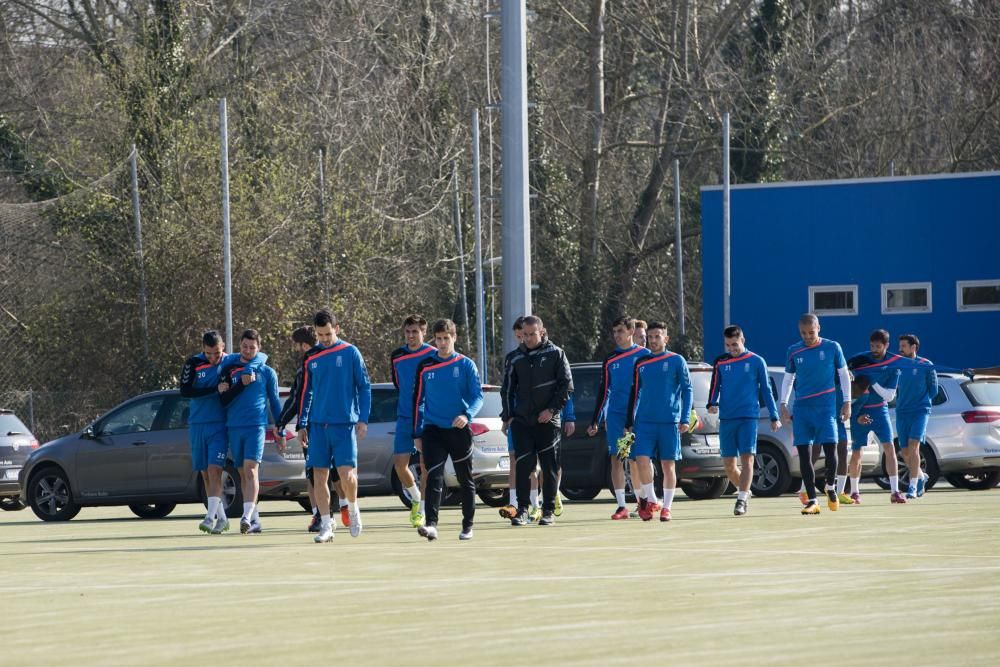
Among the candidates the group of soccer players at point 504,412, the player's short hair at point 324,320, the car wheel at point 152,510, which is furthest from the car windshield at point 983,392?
the player's short hair at point 324,320

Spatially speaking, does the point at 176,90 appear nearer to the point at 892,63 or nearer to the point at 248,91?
the point at 248,91

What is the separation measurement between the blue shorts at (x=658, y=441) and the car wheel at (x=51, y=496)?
7.70m

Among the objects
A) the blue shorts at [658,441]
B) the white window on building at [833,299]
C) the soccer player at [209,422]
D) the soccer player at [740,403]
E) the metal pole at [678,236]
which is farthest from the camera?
the metal pole at [678,236]

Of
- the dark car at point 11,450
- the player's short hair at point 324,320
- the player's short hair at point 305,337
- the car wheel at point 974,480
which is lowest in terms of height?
the car wheel at point 974,480

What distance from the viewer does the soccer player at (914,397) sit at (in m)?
21.3

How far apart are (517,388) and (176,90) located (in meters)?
22.0

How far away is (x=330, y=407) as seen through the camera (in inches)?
613

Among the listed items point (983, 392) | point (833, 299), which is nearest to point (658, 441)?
point (983, 392)

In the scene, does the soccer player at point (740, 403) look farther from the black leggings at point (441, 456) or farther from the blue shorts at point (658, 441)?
the black leggings at point (441, 456)

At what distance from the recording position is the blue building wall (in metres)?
39.3

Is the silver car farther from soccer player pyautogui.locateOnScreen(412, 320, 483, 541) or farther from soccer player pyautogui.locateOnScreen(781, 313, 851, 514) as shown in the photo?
soccer player pyautogui.locateOnScreen(412, 320, 483, 541)

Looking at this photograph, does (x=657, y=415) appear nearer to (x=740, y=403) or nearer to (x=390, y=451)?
(x=740, y=403)

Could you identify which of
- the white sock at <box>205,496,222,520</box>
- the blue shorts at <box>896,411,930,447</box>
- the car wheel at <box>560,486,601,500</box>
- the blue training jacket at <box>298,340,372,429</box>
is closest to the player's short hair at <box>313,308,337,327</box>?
the blue training jacket at <box>298,340,372,429</box>

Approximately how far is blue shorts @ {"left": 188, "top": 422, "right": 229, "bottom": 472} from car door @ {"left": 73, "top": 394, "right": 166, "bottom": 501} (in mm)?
4345
